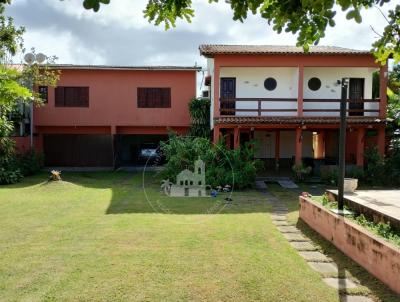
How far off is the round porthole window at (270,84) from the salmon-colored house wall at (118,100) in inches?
171

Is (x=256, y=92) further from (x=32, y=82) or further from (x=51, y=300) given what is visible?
(x=51, y=300)

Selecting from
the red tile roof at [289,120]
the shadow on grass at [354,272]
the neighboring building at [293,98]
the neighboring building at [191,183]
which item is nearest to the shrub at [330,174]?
the neighboring building at [293,98]

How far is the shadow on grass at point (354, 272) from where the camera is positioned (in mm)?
5535

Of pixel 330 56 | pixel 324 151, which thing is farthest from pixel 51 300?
pixel 324 151

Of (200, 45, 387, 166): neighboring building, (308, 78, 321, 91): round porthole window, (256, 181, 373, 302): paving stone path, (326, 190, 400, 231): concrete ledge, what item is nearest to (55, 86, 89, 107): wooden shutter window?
(200, 45, 387, 166): neighboring building

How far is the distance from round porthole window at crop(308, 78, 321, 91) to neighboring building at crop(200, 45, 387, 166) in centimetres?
5

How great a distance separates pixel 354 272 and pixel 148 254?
3.37 m

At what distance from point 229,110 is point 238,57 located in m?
2.41

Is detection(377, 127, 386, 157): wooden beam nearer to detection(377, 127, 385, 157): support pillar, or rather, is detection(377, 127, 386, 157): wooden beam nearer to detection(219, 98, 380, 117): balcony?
detection(377, 127, 385, 157): support pillar

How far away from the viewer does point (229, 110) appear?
18.3 metres

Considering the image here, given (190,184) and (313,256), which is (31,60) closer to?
(190,184)

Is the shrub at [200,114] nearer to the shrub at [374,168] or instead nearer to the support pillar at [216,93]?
the support pillar at [216,93]

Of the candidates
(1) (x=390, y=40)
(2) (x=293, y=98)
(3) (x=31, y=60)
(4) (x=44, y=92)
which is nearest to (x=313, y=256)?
(1) (x=390, y=40)

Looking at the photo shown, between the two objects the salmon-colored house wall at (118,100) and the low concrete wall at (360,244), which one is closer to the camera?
the low concrete wall at (360,244)
